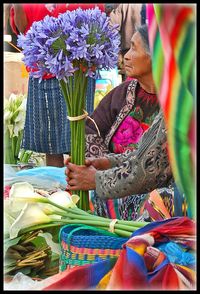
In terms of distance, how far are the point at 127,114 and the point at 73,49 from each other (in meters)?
0.69

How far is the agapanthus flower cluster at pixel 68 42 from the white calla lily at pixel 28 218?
1.49 ft

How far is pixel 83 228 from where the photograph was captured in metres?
1.67

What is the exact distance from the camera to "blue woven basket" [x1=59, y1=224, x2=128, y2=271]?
5.24 ft

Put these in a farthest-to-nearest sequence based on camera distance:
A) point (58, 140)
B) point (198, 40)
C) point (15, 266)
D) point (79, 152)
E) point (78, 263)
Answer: point (58, 140)
point (79, 152)
point (15, 266)
point (78, 263)
point (198, 40)

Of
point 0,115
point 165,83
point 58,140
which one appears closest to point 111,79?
point 58,140

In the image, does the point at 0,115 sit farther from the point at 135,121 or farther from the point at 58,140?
the point at 58,140

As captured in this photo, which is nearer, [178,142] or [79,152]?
[178,142]

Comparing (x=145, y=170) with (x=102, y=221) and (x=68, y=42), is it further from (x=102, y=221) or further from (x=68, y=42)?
(x=68, y=42)

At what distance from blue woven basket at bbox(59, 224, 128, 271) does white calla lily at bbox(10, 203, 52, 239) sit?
9 centimetres

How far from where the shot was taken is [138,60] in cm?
234

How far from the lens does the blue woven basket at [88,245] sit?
1.60m

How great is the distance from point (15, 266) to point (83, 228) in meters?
0.25

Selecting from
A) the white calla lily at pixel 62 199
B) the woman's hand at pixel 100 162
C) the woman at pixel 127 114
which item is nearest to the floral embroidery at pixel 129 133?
the woman at pixel 127 114

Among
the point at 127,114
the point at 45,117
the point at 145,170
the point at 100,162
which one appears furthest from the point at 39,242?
the point at 45,117
